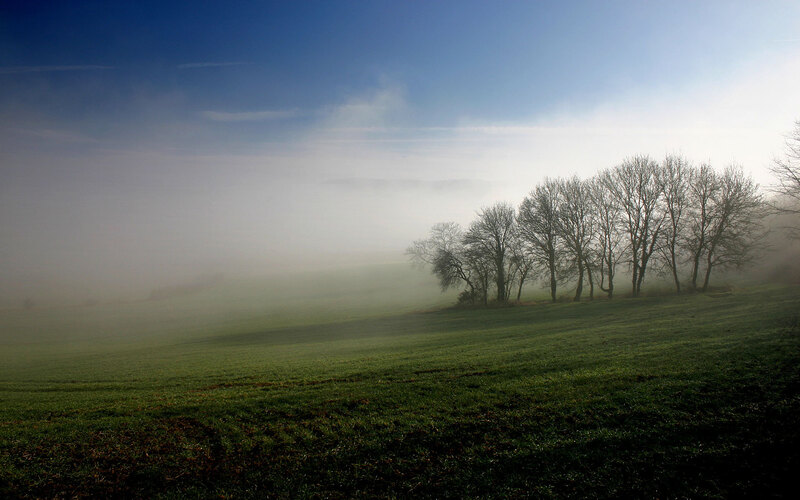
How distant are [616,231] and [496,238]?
17135mm

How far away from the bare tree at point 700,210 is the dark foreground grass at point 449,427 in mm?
30920

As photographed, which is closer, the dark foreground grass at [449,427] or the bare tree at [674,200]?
the dark foreground grass at [449,427]

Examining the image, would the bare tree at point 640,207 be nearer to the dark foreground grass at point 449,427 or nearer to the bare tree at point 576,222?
the bare tree at point 576,222

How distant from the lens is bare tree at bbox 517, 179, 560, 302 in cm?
5322

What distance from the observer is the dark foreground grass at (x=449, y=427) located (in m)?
8.20

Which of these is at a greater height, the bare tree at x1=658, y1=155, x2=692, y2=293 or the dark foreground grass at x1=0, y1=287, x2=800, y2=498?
the bare tree at x1=658, y1=155, x2=692, y2=293

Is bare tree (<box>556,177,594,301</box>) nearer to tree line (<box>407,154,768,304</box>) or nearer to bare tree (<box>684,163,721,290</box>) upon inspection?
tree line (<box>407,154,768,304</box>)

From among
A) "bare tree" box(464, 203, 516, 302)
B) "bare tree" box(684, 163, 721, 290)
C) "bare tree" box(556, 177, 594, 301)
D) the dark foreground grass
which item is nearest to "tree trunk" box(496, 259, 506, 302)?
"bare tree" box(464, 203, 516, 302)

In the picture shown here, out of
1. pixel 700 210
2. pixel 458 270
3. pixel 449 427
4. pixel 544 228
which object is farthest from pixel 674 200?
pixel 449 427

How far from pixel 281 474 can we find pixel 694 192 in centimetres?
5743

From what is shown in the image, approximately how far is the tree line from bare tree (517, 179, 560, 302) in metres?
0.14

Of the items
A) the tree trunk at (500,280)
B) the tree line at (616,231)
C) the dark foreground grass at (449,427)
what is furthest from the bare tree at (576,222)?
the dark foreground grass at (449,427)

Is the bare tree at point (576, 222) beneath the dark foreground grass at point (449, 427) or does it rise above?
above

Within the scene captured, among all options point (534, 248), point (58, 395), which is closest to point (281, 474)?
point (58, 395)
